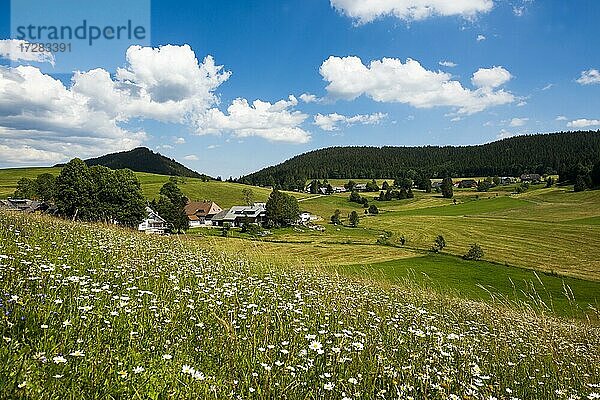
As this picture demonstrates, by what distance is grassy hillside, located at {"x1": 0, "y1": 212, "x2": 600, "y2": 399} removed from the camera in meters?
3.93

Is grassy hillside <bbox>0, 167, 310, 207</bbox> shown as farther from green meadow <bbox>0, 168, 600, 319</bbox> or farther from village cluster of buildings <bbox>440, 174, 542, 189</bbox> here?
village cluster of buildings <bbox>440, 174, 542, 189</bbox>

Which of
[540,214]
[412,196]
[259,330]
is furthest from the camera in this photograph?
[412,196]

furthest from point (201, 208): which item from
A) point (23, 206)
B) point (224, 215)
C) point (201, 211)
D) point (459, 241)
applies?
point (459, 241)

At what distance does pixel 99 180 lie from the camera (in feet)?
202

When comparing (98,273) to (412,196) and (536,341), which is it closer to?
(536,341)

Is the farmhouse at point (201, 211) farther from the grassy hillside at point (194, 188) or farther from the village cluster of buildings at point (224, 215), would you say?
the grassy hillside at point (194, 188)

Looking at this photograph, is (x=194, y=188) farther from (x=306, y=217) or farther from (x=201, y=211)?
(x=306, y=217)

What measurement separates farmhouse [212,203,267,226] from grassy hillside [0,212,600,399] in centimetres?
10117

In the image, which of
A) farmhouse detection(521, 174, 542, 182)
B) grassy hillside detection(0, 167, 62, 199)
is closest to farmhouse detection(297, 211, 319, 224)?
grassy hillside detection(0, 167, 62, 199)

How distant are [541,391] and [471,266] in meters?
55.4

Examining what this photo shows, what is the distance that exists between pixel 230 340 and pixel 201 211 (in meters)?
122

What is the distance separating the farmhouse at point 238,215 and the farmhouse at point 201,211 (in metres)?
2.54

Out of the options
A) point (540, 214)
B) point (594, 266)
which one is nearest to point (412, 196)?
point (540, 214)

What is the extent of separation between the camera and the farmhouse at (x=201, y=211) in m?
118
